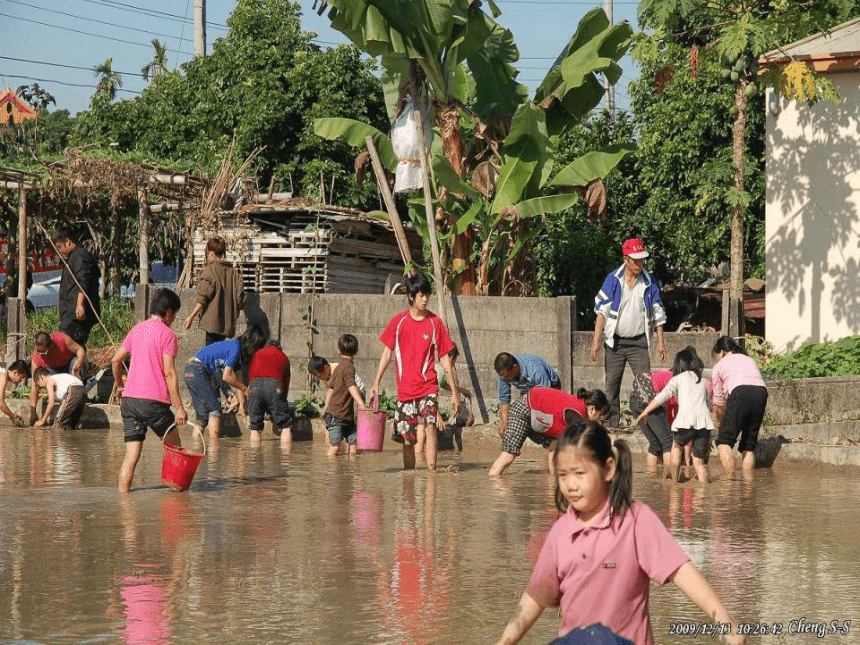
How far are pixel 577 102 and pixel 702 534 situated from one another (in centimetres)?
882

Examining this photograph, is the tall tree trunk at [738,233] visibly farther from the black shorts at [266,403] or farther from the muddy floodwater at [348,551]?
the black shorts at [266,403]

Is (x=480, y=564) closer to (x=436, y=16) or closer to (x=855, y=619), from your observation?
(x=855, y=619)

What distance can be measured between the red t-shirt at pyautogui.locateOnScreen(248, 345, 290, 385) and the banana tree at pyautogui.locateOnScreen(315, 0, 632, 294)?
9.48 ft

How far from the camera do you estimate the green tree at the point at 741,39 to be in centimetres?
1453

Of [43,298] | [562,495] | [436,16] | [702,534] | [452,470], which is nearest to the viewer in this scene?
[562,495]

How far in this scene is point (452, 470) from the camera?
11.7m

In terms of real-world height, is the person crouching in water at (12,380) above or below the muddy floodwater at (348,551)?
above

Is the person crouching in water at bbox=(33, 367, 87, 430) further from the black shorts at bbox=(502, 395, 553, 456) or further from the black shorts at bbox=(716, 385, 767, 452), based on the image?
the black shorts at bbox=(716, 385, 767, 452)

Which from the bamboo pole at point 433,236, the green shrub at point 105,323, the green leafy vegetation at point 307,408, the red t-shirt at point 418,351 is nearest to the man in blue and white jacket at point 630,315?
the red t-shirt at point 418,351

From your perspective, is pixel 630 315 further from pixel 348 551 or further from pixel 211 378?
pixel 348 551

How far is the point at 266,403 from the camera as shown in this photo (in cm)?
1372

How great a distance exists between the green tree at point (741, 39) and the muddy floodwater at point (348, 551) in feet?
15.6

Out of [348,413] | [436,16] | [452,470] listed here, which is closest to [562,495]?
[452,470]

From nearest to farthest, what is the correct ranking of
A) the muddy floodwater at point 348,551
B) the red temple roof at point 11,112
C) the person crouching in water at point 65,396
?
the muddy floodwater at point 348,551 < the person crouching in water at point 65,396 < the red temple roof at point 11,112
